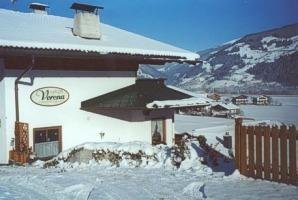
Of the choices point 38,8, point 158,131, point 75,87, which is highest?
point 38,8

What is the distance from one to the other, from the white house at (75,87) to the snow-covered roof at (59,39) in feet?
0.14

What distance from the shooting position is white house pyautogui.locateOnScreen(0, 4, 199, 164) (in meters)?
14.9

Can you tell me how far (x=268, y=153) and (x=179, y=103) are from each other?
727cm

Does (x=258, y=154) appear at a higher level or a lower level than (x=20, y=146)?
higher

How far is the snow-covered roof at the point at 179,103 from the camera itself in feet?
53.1

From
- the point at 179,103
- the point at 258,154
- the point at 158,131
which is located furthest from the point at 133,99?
the point at 258,154

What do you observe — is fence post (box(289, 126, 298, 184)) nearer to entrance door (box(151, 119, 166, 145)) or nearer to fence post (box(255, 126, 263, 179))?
fence post (box(255, 126, 263, 179))

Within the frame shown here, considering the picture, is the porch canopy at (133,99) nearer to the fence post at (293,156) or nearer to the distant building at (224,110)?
the fence post at (293,156)

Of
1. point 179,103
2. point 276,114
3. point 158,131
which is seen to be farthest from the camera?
point 276,114

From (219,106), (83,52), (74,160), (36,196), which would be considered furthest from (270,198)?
(219,106)

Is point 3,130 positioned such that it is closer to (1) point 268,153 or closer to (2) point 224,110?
(1) point 268,153

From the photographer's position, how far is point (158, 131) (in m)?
19.3

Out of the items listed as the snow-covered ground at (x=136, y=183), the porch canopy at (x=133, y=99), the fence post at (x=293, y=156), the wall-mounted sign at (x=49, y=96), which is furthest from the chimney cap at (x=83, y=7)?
the fence post at (x=293, y=156)

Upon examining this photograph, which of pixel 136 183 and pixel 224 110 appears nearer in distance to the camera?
pixel 136 183
